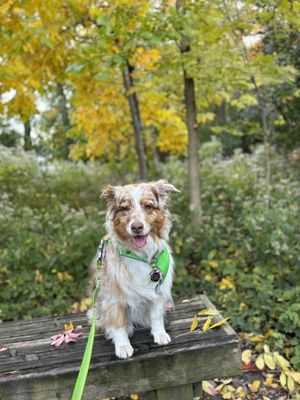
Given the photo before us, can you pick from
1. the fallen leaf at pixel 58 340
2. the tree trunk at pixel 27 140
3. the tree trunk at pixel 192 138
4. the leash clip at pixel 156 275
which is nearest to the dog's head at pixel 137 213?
the leash clip at pixel 156 275

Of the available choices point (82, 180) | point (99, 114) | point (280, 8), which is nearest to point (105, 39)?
point (280, 8)

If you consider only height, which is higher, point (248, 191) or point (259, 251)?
point (248, 191)

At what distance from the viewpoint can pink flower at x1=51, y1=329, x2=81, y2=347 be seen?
2852 mm

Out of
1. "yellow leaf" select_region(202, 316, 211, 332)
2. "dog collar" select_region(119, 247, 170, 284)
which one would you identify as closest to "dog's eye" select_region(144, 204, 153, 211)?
"dog collar" select_region(119, 247, 170, 284)

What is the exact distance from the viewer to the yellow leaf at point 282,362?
3.51m

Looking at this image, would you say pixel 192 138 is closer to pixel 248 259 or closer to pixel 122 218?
pixel 248 259

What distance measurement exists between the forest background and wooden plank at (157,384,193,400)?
4.45 ft

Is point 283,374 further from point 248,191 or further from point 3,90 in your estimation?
point 3,90

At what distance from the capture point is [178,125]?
715 cm

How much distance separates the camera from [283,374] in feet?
11.2

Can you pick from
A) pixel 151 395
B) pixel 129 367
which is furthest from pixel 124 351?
pixel 151 395

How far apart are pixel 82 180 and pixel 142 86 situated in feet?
10.8

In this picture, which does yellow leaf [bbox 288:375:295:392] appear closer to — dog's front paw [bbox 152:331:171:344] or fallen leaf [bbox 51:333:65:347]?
dog's front paw [bbox 152:331:171:344]

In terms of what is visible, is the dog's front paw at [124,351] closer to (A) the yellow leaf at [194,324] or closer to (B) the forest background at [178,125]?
(A) the yellow leaf at [194,324]
